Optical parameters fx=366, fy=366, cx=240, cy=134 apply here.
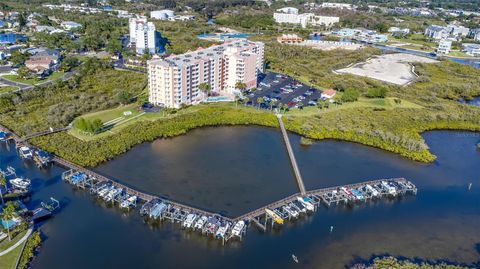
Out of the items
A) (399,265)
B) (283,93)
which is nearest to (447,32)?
(283,93)

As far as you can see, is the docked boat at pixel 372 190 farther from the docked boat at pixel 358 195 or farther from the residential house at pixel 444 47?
the residential house at pixel 444 47

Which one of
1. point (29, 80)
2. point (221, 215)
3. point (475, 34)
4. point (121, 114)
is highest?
point (475, 34)

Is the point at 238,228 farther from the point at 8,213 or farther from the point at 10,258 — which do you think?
the point at 8,213

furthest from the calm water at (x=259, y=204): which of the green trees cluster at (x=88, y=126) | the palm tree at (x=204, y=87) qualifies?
the palm tree at (x=204, y=87)

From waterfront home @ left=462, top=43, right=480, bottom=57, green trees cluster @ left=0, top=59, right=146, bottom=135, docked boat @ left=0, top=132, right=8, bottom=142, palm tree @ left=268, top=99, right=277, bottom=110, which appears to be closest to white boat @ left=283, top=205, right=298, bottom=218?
palm tree @ left=268, top=99, right=277, bottom=110

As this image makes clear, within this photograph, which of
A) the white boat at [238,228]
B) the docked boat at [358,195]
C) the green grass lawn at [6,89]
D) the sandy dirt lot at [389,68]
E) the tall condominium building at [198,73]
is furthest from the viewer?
the sandy dirt lot at [389,68]

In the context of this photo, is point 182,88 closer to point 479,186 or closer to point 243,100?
point 243,100

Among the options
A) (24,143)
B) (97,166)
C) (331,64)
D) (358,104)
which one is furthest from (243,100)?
(331,64)
